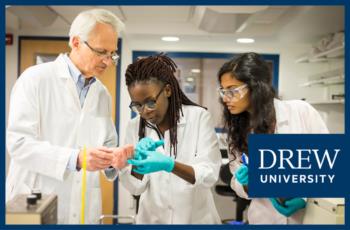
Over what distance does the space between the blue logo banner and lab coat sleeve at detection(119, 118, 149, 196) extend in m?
0.26

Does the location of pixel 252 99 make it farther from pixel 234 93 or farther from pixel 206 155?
pixel 206 155

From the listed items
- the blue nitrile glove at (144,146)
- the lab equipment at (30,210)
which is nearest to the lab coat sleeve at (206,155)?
the blue nitrile glove at (144,146)

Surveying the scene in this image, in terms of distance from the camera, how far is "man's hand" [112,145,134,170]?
2.75 feet

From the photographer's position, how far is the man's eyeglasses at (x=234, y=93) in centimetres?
97

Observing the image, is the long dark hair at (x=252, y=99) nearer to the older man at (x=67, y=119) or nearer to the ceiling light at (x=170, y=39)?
the ceiling light at (x=170, y=39)

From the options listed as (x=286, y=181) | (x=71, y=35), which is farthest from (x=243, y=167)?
(x=71, y=35)

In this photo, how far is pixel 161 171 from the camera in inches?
A: 37.9

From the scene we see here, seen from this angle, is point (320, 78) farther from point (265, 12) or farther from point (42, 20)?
point (42, 20)

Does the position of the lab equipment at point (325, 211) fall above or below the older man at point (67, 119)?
below

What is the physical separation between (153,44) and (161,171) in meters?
0.33

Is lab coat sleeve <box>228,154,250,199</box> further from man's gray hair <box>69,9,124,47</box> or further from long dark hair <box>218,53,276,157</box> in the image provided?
man's gray hair <box>69,9,124,47</box>

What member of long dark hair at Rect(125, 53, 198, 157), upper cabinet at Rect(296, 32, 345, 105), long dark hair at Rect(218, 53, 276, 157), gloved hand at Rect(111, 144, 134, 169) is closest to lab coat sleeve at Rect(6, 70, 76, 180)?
gloved hand at Rect(111, 144, 134, 169)

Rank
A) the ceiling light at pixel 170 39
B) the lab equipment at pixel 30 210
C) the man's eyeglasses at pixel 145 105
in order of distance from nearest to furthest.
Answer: the lab equipment at pixel 30 210, the man's eyeglasses at pixel 145 105, the ceiling light at pixel 170 39

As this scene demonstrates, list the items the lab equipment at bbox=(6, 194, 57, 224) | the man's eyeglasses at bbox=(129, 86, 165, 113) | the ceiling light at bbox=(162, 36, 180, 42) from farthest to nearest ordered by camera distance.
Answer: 1. the ceiling light at bbox=(162, 36, 180, 42)
2. the man's eyeglasses at bbox=(129, 86, 165, 113)
3. the lab equipment at bbox=(6, 194, 57, 224)
